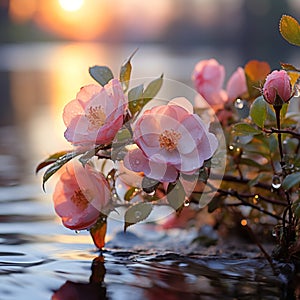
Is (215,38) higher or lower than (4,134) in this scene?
higher

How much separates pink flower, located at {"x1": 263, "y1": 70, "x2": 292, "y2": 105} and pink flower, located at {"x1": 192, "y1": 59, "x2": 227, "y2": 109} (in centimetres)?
35

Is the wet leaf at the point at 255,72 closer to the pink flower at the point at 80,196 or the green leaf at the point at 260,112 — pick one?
the green leaf at the point at 260,112

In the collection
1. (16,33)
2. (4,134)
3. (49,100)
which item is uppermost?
(16,33)

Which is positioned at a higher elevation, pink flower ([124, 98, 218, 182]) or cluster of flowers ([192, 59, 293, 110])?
cluster of flowers ([192, 59, 293, 110])

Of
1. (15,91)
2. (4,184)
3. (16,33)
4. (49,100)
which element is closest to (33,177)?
(4,184)

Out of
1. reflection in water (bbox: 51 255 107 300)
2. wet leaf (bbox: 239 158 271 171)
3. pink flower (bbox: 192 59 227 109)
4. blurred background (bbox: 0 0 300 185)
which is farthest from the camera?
blurred background (bbox: 0 0 300 185)

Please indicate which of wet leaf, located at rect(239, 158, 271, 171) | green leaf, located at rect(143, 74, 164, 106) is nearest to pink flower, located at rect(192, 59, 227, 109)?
wet leaf, located at rect(239, 158, 271, 171)

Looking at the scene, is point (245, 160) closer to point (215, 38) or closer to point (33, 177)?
point (33, 177)

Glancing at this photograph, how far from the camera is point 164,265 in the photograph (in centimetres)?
80

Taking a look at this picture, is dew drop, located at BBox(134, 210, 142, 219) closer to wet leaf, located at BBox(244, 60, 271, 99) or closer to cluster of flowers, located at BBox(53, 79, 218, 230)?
cluster of flowers, located at BBox(53, 79, 218, 230)

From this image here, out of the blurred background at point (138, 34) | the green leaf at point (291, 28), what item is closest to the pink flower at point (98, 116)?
the green leaf at point (291, 28)

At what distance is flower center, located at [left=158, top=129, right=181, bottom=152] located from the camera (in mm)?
695

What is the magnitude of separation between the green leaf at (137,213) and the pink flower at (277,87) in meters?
0.19

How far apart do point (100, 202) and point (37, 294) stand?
143 millimetres
